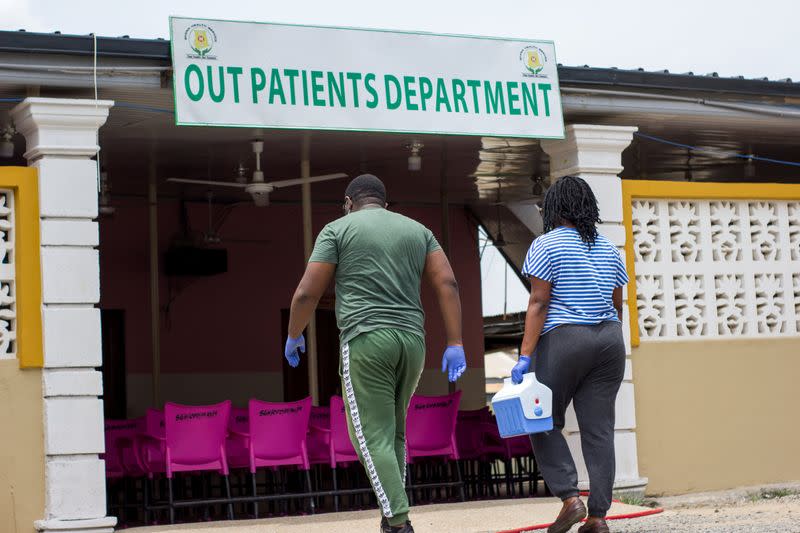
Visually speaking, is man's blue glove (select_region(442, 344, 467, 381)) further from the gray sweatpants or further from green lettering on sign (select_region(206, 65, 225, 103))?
green lettering on sign (select_region(206, 65, 225, 103))

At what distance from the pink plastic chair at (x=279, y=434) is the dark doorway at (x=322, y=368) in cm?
566

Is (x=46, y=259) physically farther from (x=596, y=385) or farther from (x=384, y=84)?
(x=596, y=385)

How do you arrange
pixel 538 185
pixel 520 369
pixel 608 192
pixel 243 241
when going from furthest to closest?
pixel 243 241 < pixel 538 185 < pixel 608 192 < pixel 520 369

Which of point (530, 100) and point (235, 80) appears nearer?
point (235, 80)

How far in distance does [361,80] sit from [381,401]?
3317 mm

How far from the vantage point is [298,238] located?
14383mm

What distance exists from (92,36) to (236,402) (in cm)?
729

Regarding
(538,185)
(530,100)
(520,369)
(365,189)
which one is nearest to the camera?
(365,189)

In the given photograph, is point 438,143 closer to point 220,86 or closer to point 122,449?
point 220,86

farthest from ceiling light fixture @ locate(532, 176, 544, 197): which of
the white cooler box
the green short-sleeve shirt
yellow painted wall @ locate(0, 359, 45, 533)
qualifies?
the green short-sleeve shirt

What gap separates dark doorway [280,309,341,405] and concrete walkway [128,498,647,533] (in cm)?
660

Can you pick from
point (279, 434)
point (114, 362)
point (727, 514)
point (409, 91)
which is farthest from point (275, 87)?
point (114, 362)

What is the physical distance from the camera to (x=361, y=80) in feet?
26.2

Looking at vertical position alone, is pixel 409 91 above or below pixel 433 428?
above
